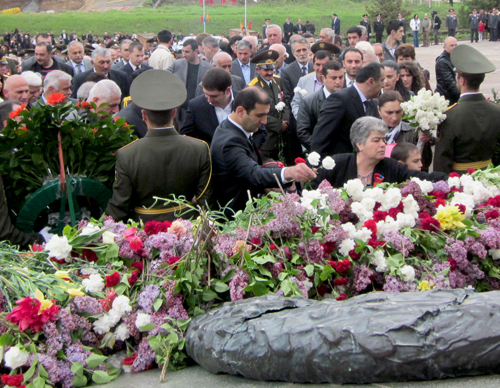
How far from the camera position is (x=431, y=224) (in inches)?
152

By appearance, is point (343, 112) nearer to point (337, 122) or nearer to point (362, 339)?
point (337, 122)

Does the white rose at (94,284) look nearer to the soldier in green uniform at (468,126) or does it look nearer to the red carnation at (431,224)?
the red carnation at (431,224)

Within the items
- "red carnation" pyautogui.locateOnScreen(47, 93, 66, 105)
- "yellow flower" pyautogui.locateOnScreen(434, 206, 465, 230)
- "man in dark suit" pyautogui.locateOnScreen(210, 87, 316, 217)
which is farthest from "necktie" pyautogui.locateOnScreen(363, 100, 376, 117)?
"red carnation" pyautogui.locateOnScreen(47, 93, 66, 105)

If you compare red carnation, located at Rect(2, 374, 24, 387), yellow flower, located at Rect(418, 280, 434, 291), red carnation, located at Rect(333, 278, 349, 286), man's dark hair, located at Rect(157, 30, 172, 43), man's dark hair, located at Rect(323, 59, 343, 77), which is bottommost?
red carnation, located at Rect(2, 374, 24, 387)

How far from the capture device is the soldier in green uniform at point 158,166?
176 inches

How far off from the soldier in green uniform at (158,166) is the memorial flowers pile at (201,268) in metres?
0.42

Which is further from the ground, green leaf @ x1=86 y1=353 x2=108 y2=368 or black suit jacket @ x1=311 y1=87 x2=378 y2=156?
black suit jacket @ x1=311 y1=87 x2=378 y2=156

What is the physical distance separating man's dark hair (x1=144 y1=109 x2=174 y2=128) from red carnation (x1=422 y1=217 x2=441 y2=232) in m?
1.81

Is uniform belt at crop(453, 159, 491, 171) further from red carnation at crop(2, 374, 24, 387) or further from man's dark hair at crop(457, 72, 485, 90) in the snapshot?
red carnation at crop(2, 374, 24, 387)

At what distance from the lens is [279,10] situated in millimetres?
59188

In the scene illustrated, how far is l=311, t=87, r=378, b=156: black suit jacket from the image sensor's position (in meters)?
5.97

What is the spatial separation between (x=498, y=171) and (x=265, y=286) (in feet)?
7.25

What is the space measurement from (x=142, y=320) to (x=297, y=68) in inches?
281

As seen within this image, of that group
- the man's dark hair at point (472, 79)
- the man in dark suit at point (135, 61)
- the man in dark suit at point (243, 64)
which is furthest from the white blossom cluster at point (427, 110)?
the man in dark suit at point (135, 61)
